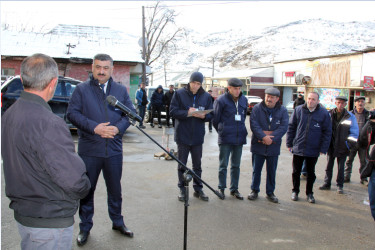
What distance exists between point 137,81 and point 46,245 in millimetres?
20869

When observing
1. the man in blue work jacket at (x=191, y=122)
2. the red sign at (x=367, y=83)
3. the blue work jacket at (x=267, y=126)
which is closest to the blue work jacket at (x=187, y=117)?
the man in blue work jacket at (x=191, y=122)

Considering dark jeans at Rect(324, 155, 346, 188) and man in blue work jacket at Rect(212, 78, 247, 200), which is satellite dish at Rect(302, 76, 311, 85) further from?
man in blue work jacket at Rect(212, 78, 247, 200)

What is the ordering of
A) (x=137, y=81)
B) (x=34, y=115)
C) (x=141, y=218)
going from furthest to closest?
(x=137, y=81) < (x=141, y=218) < (x=34, y=115)

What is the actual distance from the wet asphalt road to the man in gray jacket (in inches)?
66.0

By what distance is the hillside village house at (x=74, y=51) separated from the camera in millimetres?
18438

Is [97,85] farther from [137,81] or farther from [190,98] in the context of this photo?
[137,81]

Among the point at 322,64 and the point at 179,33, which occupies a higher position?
the point at 179,33

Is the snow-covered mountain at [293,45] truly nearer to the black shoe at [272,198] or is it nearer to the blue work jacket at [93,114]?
the black shoe at [272,198]

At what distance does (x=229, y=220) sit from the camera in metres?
4.45

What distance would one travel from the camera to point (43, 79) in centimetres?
200

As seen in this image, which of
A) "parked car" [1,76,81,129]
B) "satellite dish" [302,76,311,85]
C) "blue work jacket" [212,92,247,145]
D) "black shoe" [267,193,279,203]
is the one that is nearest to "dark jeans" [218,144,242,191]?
"blue work jacket" [212,92,247,145]

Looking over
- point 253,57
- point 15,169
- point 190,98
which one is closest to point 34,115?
point 15,169

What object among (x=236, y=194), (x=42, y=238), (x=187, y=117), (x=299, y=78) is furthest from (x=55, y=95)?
(x=299, y=78)

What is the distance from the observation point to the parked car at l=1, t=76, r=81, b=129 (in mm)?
9422
